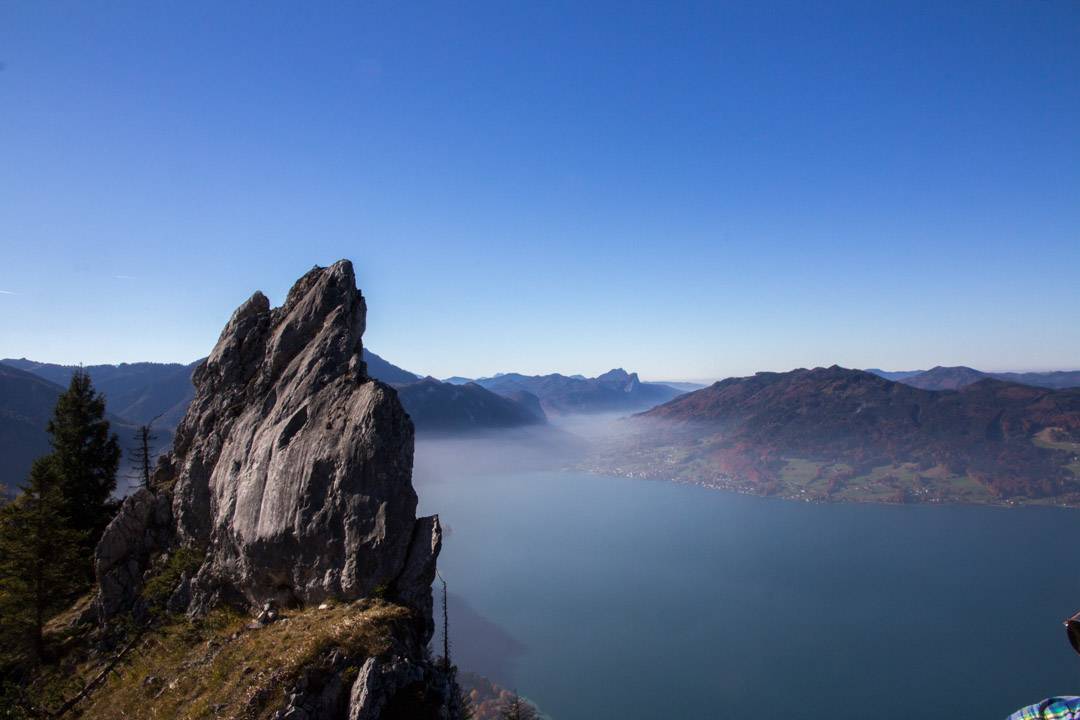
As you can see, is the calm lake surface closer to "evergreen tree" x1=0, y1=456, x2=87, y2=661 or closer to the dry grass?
"evergreen tree" x1=0, y1=456, x2=87, y2=661

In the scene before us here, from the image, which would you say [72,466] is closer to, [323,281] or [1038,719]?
[323,281]

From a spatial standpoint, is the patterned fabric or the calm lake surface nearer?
the patterned fabric

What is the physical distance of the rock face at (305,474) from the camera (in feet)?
67.7

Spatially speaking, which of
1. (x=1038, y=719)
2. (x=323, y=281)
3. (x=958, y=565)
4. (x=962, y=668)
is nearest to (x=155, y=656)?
(x=323, y=281)

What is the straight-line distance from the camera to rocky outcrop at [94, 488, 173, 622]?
26375 mm

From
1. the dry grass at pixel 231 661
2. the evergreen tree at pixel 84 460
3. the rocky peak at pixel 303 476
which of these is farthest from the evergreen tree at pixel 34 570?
the dry grass at pixel 231 661

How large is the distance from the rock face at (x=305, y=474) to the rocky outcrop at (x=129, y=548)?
1442mm

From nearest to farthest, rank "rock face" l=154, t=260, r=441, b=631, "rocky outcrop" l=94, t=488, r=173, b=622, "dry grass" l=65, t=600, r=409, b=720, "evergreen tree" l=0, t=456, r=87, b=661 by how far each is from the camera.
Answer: "dry grass" l=65, t=600, r=409, b=720 < "rock face" l=154, t=260, r=441, b=631 < "evergreen tree" l=0, t=456, r=87, b=661 < "rocky outcrop" l=94, t=488, r=173, b=622

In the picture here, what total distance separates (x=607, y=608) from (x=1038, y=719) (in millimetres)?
167193

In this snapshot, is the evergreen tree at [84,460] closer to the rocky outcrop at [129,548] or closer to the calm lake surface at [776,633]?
the rocky outcrop at [129,548]

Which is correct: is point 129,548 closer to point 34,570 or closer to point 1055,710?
point 34,570

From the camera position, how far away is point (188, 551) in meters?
27.0

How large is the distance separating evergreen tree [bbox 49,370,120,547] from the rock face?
16.2 feet

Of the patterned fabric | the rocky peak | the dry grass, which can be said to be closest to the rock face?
the rocky peak
